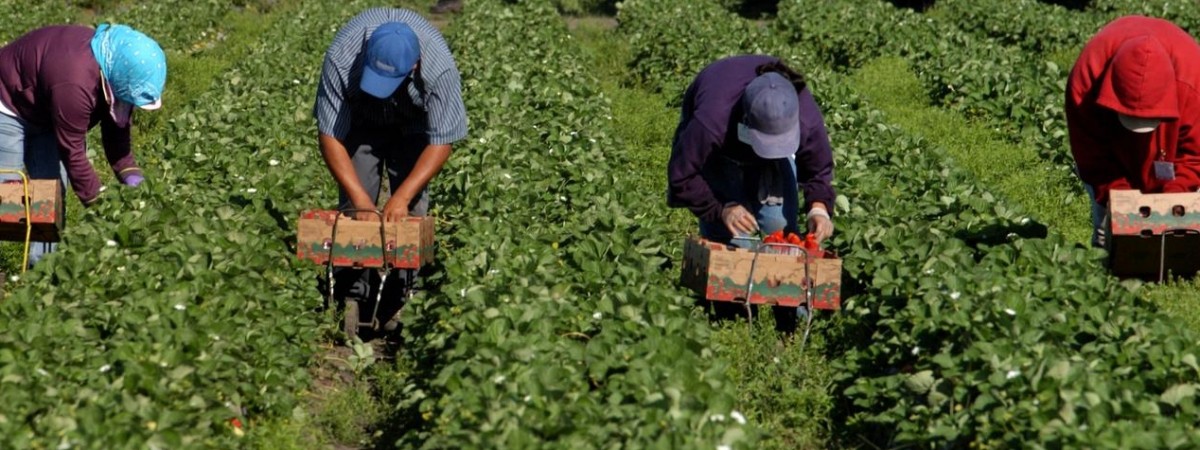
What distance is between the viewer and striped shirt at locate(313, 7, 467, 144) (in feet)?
21.1

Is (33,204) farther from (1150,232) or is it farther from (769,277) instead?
(1150,232)

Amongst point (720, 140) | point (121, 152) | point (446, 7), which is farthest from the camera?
point (446, 7)

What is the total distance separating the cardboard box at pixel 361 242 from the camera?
21.1 ft

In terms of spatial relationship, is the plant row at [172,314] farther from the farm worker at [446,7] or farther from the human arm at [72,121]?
the farm worker at [446,7]

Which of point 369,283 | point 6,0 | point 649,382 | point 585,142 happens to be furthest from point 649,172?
point 6,0

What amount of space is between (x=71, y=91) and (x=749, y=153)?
285cm

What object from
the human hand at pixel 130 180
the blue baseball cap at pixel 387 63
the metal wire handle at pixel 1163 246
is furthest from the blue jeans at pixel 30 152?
the metal wire handle at pixel 1163 246

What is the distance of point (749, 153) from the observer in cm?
648

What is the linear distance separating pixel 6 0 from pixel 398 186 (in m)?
16.4

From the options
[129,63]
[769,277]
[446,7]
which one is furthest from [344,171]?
[446,7]

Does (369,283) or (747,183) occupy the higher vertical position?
(747,183)

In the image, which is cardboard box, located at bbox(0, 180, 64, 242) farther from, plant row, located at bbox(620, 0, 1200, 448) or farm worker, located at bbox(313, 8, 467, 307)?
plant row, located at bbox(620, 0, 1200, 448)

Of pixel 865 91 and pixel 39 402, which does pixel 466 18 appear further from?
pixel 39 402

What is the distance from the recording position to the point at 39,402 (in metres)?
4.68
